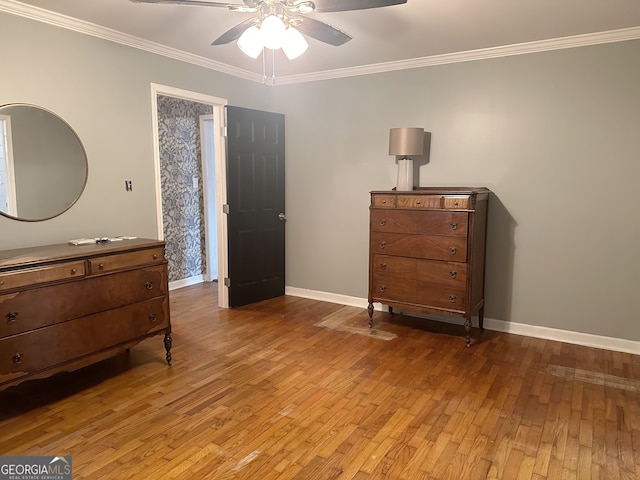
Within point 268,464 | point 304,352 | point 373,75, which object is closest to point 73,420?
point 268,464

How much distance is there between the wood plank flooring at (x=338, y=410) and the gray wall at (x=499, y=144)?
0.56m

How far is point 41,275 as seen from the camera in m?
2.50

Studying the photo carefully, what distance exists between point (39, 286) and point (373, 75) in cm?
332

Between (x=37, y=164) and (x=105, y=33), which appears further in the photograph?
(x=105, y=33)

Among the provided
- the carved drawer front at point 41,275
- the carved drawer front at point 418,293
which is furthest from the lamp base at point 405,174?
the carved drawer front at point 41,275

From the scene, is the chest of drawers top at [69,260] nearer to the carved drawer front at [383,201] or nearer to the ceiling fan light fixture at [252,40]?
the ceiling fan light fixture at [252,40]

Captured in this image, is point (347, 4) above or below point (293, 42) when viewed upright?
above

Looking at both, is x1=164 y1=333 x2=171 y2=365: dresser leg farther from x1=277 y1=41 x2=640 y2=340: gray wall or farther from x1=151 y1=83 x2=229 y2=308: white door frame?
x1=277 y1=41 x2=640 y2=340: gray wall

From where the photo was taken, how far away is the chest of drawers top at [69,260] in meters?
2.41

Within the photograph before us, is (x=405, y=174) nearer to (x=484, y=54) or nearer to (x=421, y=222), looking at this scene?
(x=421, y=222)

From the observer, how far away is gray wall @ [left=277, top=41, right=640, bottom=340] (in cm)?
341

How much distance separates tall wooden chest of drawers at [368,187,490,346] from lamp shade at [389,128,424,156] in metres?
0.40

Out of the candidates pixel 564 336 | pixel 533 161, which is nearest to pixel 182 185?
pixel 533 161

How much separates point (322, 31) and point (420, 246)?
6.15ft
